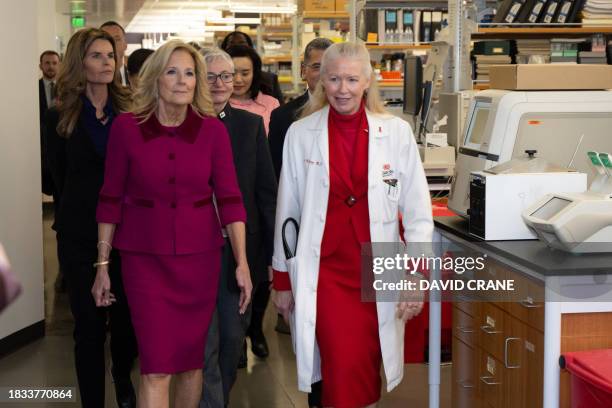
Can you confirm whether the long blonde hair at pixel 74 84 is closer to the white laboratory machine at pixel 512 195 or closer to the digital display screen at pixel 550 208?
the white laboratory machine at pixel 512 195

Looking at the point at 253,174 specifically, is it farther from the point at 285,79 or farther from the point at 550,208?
the point at 285,79

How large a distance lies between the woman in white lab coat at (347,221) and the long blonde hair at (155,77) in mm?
441

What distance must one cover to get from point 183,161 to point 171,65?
34cm

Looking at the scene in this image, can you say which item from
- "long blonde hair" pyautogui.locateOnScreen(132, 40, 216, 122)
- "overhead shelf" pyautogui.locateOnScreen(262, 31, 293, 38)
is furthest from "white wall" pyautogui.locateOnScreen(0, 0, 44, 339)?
"overhead shelf" pyautogui.locateOnScreen(262, 31, 293, 38)

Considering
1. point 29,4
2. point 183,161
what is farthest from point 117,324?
point 29,4

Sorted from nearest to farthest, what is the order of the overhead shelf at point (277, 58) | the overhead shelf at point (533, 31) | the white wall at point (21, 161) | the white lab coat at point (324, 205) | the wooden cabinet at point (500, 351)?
the wooden cabinet at point (500, 351) < the white lab coat at point (324, 205) < the white wall at point (21, 161) < the overhead shelf at point (533, 31) < the overhead shelf at point (277, 58)

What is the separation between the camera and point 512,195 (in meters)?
3.26

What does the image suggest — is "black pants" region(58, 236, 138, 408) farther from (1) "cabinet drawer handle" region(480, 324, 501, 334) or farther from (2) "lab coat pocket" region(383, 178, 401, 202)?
(1) "cabinet drawer handle" region(480, 324, 501, 334)

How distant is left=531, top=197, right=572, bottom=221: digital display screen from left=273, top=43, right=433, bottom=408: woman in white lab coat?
351 mm

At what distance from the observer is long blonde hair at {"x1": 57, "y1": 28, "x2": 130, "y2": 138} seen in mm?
3838

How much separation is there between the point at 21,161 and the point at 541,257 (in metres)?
3.50

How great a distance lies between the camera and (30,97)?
18.2 feet

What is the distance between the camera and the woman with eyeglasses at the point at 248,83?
17.5 feet

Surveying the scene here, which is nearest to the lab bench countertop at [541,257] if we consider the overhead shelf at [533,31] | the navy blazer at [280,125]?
the navy blazer at [280,125]
